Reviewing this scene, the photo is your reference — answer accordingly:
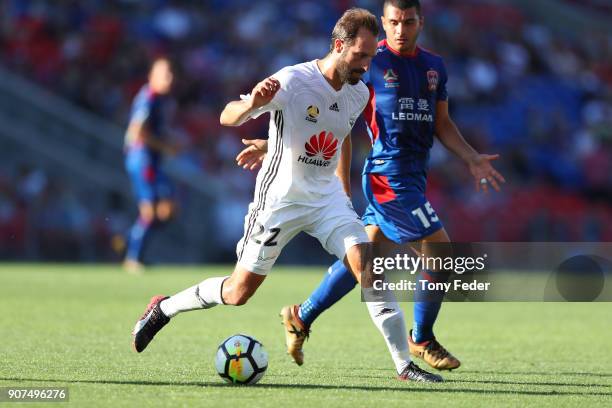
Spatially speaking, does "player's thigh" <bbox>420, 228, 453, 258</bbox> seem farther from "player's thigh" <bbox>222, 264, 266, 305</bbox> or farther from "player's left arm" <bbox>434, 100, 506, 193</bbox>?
"player's thigh" <bbox>222, 264, 266, 305</bbox>

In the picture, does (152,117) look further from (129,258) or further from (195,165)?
(195,165)

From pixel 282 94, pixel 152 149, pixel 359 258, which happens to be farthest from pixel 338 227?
pixel 152 149

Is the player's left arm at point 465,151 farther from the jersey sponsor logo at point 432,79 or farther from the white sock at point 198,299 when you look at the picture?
the white sock at point 198,299

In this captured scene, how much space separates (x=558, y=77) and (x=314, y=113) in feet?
66.1

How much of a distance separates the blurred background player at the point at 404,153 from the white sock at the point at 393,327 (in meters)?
0.93

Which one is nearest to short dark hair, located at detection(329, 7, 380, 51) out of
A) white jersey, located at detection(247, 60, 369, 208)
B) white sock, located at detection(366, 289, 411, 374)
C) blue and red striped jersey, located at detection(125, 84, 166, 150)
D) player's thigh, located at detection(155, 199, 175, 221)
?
white jersey, located at detection(247, 60, 369, 208)

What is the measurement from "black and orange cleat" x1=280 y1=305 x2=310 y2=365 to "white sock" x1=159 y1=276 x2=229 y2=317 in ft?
2.37

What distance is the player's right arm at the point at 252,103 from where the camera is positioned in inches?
235

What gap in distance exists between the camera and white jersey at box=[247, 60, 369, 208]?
20.9 ft

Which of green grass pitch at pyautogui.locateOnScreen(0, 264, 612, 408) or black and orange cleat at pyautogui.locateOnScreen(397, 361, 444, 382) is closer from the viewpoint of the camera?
green grass pitch at pyautogui.locateOnScreen(0, 264, 612, 408)

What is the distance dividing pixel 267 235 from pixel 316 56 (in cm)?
1610

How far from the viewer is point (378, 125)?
298 inches

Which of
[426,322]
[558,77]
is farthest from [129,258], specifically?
[558,77]

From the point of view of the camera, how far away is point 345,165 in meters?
6.96
